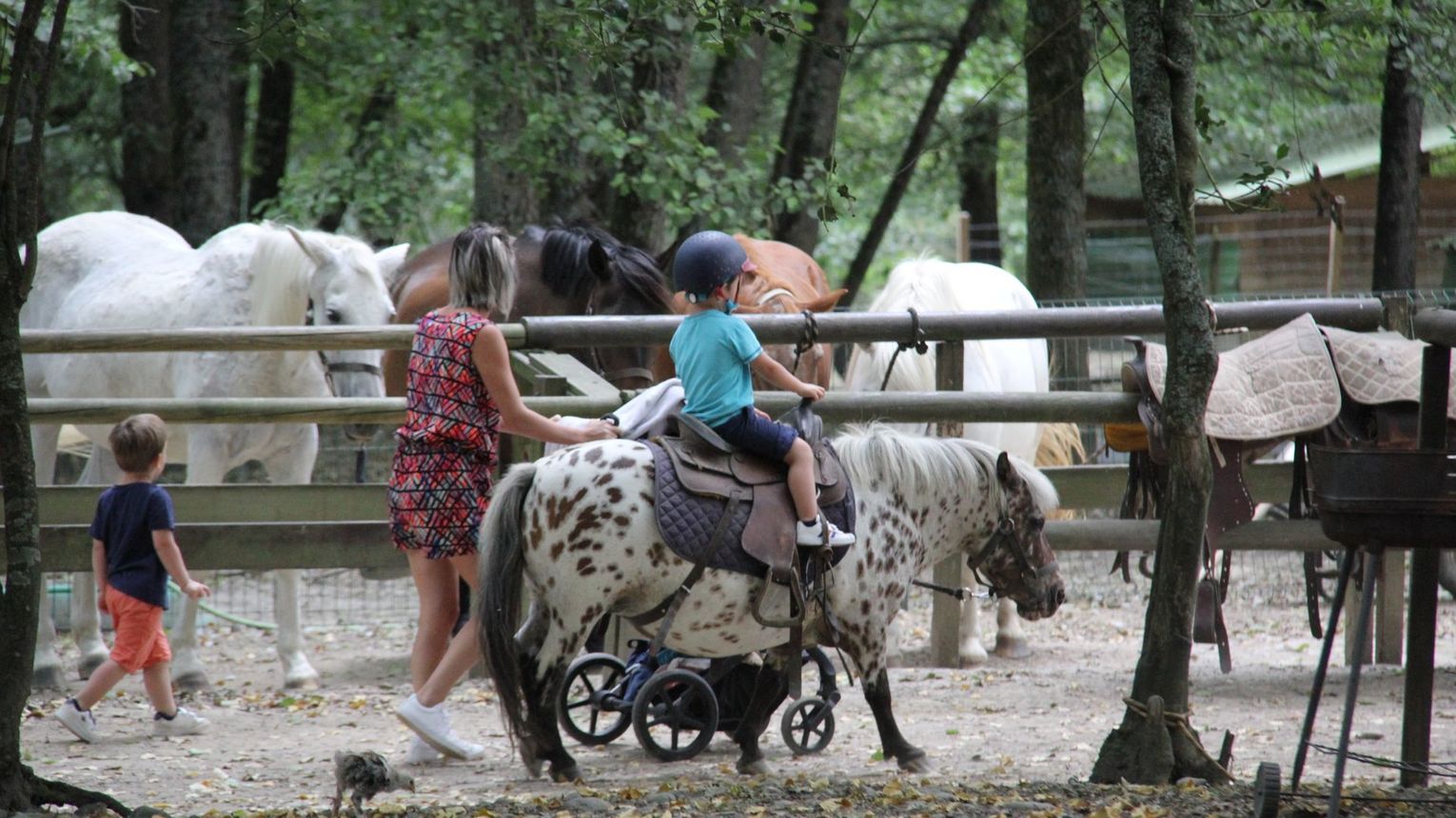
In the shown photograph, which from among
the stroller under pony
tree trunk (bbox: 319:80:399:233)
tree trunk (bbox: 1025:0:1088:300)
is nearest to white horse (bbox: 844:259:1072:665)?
the stroller under pony

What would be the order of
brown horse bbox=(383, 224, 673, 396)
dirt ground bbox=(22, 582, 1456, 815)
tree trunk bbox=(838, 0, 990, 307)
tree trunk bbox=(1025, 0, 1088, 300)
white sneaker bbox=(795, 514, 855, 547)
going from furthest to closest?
tree trunk bbox=(838, 0, 990, 307)
tree trunk bbox=(1025, 0, 1088, 300)
brown horse bbox=(383, 224, 673, 396)
white sneaker bbox=(795, 514, 855, 547)
dirt ground bbox=(22, 582, 1456, 815)

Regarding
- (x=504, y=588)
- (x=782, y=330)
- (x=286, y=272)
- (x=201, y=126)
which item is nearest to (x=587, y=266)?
(x=286, y=272)

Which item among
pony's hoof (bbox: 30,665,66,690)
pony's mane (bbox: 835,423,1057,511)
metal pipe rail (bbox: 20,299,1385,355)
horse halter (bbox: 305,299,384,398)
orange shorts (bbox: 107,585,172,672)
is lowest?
pony's hoof (bbox: 30,665,66,690)

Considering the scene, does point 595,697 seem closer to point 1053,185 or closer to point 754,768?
point 754,768

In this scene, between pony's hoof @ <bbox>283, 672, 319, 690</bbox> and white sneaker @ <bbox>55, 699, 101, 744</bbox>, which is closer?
white sneaker @ <bbox>55, 699, 101, 744</bbox>

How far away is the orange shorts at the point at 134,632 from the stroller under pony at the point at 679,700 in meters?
1.61

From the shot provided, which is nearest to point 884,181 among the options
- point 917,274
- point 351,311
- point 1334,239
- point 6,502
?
point 1334,239

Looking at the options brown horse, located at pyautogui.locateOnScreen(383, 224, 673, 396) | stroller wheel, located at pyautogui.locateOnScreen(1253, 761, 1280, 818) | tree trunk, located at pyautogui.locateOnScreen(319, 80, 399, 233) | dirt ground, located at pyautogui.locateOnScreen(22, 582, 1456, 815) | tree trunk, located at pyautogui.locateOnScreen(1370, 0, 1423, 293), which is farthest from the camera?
tree trunk, located at pyautogui.locateOnScreen(319, 80, 399, 233)

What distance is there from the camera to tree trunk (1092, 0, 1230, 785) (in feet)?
12.5

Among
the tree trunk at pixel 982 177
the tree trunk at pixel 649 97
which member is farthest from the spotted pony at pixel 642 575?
the tree trunk at pixel 982 177

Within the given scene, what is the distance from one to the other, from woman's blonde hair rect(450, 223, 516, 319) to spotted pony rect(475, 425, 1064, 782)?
2.15 feet

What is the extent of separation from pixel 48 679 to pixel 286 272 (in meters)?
2.10

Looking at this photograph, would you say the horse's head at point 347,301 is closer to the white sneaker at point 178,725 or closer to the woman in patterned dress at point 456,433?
the white sneaker at point 178,725

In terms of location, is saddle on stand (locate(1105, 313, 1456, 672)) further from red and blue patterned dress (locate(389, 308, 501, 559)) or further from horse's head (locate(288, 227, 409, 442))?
horse's head (locate(288, 227, 409, 442))
